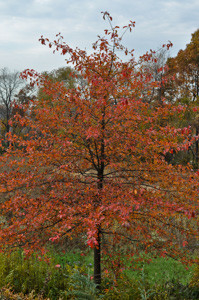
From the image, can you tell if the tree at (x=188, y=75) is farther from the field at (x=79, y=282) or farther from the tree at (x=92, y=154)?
the tree at (x=92, y=154)

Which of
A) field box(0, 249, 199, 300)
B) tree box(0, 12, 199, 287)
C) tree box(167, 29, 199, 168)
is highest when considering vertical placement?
tree box(167, 29, 199, 168)

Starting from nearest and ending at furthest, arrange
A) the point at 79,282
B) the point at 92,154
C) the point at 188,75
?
1. the point at 79,282
2. the point at 92,154
3. the point at 188,75

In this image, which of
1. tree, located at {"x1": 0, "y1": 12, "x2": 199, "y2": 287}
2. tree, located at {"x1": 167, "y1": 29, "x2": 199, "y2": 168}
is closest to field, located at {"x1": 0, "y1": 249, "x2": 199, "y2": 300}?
tree, located at {"x1": 0, "y1": 12, "x2": 199, "y2": 287}

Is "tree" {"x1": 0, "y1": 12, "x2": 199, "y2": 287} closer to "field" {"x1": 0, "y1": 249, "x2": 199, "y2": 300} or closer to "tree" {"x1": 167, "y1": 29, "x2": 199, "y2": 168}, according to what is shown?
"field" {"x1": 0, "y1": 249, "x2": 199, "y2": 300}

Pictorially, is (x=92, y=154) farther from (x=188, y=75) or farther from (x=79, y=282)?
(x=188, y=75)

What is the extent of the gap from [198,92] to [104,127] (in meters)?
20.0

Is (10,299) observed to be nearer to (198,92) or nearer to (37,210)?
(37,210)

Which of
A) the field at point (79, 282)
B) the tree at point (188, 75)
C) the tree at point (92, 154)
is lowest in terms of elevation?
the field at point (79, 282)

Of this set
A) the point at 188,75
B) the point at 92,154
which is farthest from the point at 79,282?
the point at 188,75

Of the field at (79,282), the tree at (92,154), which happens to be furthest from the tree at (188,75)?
the tree at (92,154)

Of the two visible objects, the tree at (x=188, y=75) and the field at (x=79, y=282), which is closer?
the field at (x=79, y=282)

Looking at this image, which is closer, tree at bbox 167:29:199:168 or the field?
the field

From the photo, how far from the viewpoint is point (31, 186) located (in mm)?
3834

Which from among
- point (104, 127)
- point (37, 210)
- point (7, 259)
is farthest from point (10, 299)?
point (104, 127)
